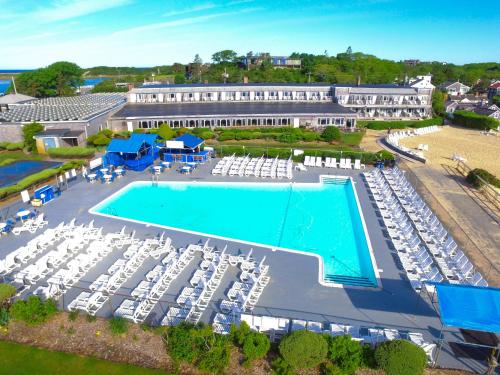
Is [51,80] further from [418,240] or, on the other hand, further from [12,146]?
[418,240]

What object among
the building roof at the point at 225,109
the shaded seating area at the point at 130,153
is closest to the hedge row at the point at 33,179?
the shaded seating area at the point at 130,153

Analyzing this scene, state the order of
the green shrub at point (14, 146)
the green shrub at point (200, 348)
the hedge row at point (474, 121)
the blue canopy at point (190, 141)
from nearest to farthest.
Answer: the green shrub at point (200, 348) → the blue canopy at point (190, 141) → the green shrub at point (14, 146) → the hedge row at point (474, 121)

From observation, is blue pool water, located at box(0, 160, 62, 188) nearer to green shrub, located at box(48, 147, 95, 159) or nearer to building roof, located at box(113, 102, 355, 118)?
green shrub, located at box(48, 147, 95, 159)

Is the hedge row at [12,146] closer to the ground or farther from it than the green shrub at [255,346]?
farther from it

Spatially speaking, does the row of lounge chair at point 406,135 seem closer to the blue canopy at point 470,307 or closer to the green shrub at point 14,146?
the blue canopy at point 470,307

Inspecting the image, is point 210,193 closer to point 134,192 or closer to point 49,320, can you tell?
point 134,192

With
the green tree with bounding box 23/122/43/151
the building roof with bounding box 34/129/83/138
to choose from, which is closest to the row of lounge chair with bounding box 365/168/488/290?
the building roof with bounding box 34/129/83/138

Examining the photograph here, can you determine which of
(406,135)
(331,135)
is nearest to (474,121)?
(406,135)
